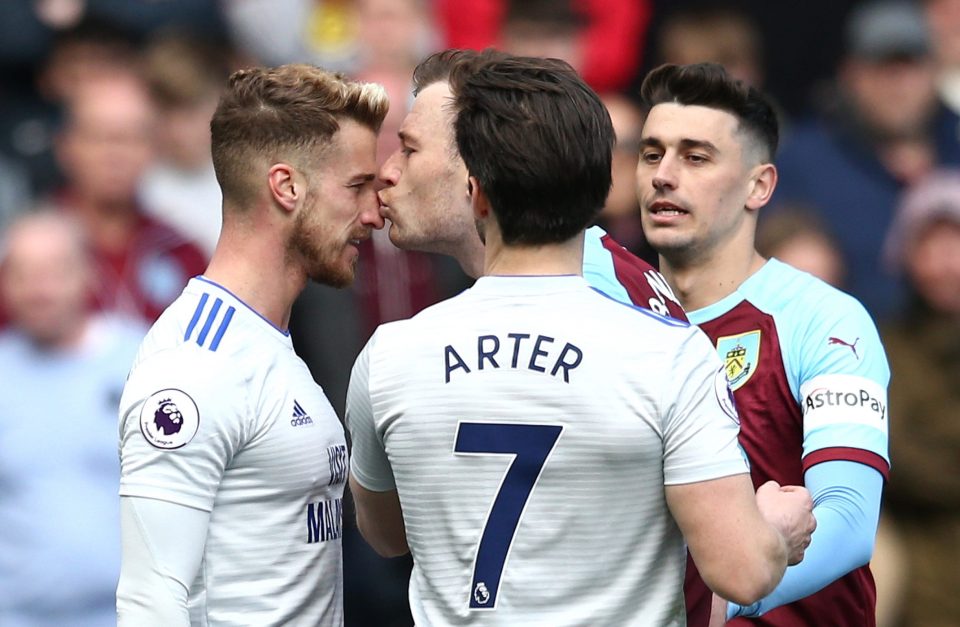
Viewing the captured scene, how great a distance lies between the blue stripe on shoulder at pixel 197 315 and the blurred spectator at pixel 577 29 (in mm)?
4698

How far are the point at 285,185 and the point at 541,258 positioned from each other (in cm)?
75

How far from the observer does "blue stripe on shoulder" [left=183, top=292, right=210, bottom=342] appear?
10.3 feet

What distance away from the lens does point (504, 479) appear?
2744mm

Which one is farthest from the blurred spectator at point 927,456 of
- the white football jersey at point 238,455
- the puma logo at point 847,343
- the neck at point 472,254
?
the white football jersey at point 238,455

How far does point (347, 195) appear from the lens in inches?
133

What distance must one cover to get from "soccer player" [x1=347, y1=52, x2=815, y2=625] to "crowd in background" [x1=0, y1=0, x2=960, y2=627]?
4019mm

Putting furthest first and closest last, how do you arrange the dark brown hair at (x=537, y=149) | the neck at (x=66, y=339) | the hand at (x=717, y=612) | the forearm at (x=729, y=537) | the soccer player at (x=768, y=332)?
the neck at (x=66, y=339), the hand at (x=717, y=612), the soccer player at (x=768, y=332), the dark brown hair at (x=537, y=149), the forearm at (x=729, y=537)

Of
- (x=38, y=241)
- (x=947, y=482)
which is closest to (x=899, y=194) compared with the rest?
(x=947, y=482)

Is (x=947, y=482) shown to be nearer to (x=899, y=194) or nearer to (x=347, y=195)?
(x=899, y=194)

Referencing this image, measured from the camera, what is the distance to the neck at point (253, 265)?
3293mm

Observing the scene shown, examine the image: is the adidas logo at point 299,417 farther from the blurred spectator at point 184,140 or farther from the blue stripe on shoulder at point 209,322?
the blurred spectator at point 184,140

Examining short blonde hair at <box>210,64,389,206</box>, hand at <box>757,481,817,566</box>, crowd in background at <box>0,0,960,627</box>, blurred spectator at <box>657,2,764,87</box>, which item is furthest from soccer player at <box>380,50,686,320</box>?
blurred spectator at <box>657,2,764,87</box>

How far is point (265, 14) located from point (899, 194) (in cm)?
354

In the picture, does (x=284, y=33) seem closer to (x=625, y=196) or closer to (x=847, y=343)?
(x=625, y=196)
